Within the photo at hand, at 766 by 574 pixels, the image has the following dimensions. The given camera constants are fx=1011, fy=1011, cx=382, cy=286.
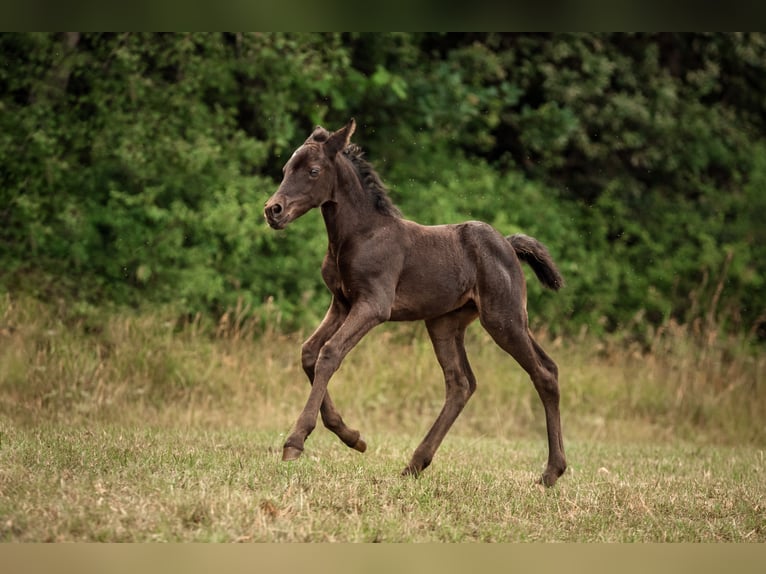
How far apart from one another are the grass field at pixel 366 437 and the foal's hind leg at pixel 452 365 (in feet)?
1.24

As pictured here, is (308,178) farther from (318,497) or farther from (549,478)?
(549,478)

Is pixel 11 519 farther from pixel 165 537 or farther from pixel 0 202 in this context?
pixel 0 202

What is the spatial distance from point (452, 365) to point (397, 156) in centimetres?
982

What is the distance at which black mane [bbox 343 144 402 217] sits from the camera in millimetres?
7270

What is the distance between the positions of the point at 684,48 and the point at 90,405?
1383 centimetres

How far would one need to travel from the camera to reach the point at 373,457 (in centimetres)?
813

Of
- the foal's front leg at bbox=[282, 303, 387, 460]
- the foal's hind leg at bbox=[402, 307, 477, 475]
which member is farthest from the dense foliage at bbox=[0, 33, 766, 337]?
the foal's front leg at bbox=[282, 303, 387, 460]

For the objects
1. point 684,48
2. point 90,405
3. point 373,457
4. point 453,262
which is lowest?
point 90,405

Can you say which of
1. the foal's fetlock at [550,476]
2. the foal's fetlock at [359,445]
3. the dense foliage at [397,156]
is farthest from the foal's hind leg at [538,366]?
the dense foliage at [397,156]

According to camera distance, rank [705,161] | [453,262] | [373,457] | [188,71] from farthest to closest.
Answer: [705,161]
[188,71]
[373,457]
[453,262]

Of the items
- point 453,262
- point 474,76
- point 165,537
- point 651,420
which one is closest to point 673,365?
point 651,420

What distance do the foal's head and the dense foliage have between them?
269 inches

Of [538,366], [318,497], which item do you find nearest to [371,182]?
[538,366]

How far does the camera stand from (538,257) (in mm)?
7926
